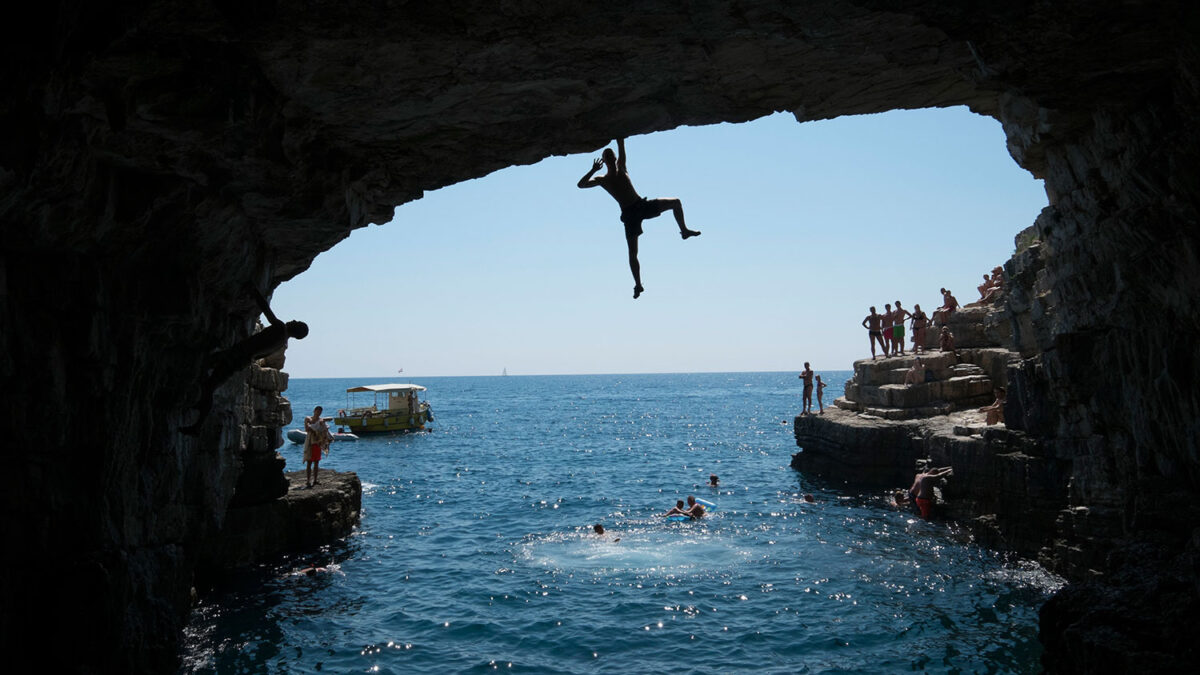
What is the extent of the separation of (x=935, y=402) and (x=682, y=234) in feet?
70.5

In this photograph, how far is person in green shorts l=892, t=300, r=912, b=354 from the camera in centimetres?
3300

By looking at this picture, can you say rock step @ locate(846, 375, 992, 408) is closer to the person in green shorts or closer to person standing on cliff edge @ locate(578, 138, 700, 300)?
the person in green shorts

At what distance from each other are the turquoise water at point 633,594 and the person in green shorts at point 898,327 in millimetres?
7730

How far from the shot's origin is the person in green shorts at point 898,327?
1299 inches

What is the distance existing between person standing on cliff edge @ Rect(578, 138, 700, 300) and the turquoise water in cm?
746

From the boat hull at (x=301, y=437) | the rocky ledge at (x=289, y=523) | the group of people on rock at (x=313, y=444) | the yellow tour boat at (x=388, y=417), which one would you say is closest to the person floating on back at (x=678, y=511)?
the rocky ledge at (x=289, y=523)

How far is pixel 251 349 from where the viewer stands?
431 inches

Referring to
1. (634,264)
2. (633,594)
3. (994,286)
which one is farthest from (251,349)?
(994,286)

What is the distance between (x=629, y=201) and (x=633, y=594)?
397 inches

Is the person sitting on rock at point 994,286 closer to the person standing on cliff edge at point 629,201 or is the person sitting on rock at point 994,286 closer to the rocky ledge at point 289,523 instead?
the person standing on cliff edge at point 629,201

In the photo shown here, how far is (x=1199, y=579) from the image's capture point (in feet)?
25.8

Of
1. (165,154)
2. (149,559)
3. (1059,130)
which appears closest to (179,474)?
(149,559)

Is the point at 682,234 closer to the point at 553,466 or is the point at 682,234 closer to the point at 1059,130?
the point at 1059,130

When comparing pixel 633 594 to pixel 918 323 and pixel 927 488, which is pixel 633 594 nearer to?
pixel 927 488
